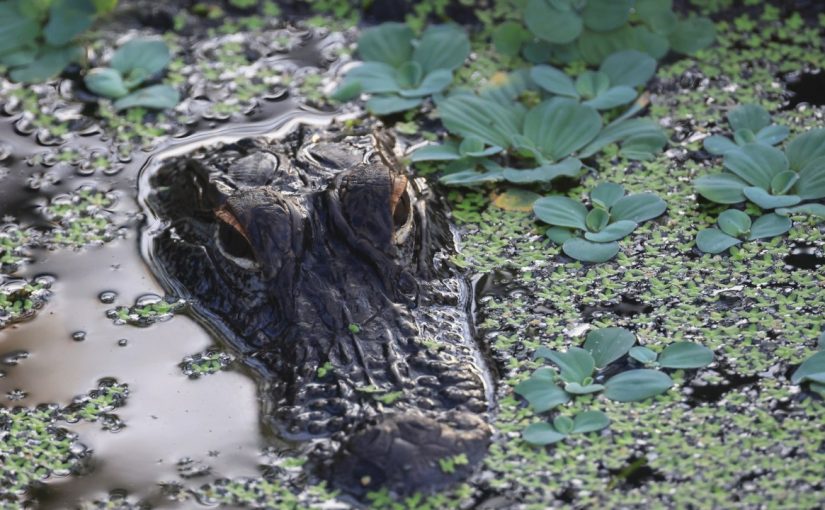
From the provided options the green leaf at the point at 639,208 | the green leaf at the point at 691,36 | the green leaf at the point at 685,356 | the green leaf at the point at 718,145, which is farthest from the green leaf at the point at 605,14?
the green leaf at the point at 685,356

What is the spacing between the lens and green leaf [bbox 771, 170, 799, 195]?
4934mm

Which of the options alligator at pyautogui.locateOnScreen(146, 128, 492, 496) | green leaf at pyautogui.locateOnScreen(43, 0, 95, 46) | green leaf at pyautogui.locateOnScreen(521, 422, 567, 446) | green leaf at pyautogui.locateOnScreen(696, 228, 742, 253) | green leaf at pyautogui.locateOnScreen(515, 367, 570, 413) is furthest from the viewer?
green leaf at pyautogui.locateOnScreen(43, 0, 95, 46)

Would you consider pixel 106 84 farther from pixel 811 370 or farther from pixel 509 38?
pixel 811 370

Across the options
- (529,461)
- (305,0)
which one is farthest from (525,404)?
(305,0)

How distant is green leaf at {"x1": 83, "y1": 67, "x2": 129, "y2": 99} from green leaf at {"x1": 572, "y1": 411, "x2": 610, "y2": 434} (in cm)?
326

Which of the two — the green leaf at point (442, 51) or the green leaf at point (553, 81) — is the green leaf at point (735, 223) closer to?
the green leaf at point (553, 81)

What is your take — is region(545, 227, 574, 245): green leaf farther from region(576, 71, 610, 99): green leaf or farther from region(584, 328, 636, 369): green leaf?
region(576, 71, 610, 99): green leaf

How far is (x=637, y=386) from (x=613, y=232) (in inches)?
39.3

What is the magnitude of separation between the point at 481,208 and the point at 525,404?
1.39m

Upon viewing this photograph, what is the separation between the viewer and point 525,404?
13.1 ft

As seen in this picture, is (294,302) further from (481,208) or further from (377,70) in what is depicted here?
(377,70)

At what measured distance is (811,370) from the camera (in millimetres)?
4012

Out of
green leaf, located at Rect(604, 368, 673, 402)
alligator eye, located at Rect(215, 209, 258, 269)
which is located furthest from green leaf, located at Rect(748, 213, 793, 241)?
alligator eye, located at Rect(215, 209, 258, 269)

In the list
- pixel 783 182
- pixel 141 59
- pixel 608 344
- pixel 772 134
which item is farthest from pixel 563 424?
pixel 141 59
